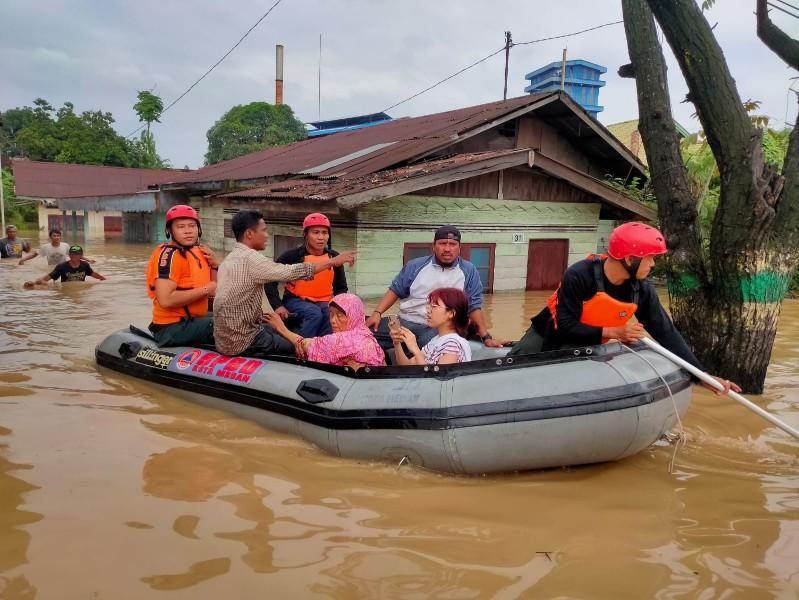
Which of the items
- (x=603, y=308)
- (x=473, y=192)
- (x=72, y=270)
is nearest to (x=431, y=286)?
(x=603, y=308)

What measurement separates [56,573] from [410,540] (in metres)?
1.51

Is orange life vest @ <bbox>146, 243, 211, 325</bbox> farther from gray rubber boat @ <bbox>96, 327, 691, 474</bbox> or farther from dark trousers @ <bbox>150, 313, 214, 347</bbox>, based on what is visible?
gray rubber boat @ <bbox>96, 327, 691, 474</bbox>

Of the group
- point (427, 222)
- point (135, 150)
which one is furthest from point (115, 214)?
point (427, 222)

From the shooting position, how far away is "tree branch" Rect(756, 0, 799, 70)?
4855 millimetres

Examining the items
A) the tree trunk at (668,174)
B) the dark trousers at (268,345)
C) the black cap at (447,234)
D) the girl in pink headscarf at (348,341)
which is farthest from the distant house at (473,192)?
the girl in pink headscarf at (348,341)

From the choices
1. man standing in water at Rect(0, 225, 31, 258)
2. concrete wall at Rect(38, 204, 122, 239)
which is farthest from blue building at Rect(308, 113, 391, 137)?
man standing in water at Rect(0, 225, 31, 258)

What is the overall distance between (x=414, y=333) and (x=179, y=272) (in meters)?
1.96

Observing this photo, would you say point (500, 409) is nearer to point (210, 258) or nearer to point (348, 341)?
point (348, 341)

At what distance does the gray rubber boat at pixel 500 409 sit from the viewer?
3.28 meters

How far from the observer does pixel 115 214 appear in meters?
27.8

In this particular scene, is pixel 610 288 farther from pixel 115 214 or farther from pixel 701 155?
pixel 115 214

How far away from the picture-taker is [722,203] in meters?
5.14

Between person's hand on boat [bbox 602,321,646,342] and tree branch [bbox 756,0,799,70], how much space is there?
320cm

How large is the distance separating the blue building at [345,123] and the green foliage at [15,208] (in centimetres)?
1608
